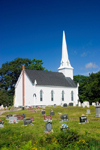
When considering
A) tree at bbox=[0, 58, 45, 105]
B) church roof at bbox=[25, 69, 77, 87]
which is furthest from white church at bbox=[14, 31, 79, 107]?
tree at bbox=[0, 58, 45, 105]

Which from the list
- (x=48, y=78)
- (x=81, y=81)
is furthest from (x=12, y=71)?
(x=81, y=81)

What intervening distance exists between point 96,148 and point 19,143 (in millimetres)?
4290

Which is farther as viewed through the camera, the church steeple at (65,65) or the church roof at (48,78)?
the church steeple at (65,65)

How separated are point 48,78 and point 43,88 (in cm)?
451

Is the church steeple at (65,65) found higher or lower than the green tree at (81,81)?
higher

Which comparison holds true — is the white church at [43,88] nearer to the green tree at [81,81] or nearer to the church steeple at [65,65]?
the church steeple at [65,65]

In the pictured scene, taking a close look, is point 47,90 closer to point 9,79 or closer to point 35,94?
point 35,94

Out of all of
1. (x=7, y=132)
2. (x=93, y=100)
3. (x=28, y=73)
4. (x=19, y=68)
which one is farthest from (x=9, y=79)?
(x=7, y=132)

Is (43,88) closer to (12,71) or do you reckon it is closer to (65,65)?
(65,65)

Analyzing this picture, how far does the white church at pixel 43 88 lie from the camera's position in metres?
54.8

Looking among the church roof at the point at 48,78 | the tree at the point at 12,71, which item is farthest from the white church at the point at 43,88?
the tree at the point at 12,71

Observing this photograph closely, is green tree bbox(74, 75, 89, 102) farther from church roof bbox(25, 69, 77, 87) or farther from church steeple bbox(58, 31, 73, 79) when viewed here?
church roof bbox(25, 69, 77, 87)

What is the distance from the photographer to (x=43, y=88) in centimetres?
5619

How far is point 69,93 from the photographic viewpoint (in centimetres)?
6212
